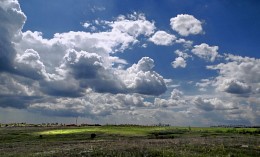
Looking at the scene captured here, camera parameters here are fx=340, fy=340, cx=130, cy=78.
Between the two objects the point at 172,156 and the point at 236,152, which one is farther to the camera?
the point at 236,152

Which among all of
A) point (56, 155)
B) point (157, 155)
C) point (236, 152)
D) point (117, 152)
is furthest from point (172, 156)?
point (56, 155)

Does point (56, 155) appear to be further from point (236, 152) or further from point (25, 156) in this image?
point (236, 152)

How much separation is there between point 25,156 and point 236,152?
27.8 m

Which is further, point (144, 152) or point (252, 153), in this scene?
point (252, 153)

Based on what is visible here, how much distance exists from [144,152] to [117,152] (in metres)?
3.42

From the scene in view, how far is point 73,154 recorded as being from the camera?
41938mm

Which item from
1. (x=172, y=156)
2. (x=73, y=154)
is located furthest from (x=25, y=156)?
(x=172, y=156)

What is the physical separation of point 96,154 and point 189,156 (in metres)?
11.2

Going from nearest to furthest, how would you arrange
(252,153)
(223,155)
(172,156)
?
(172,156)
(223,155)
(252,153)

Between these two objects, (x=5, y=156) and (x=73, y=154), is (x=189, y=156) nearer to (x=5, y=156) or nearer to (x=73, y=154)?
(x=73, y=154)

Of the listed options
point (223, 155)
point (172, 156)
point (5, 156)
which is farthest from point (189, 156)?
point (5, 156)

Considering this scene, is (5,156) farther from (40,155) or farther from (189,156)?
(189,156)

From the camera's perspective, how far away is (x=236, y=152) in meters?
45.6

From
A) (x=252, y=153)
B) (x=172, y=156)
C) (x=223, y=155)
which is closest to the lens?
(x=172, y=156)
